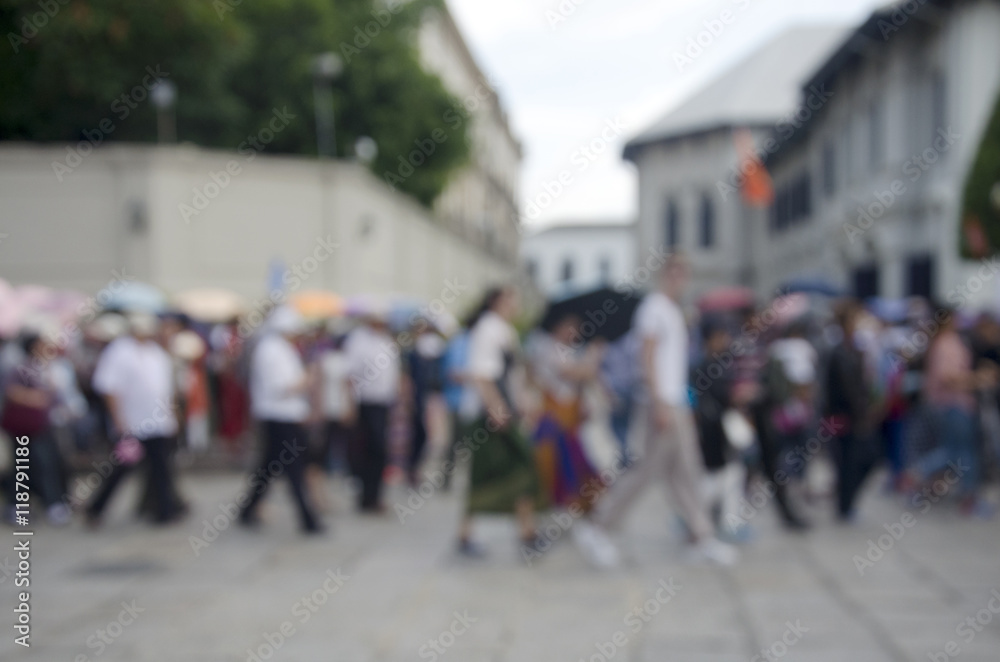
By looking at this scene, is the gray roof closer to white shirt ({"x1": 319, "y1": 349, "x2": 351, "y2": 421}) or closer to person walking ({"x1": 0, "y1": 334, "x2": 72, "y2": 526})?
white shirt ({"x1": 319, "y1": 349, "x2": 351, "y2": 421})

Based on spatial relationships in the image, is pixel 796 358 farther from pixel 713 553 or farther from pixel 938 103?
pixel 938 103

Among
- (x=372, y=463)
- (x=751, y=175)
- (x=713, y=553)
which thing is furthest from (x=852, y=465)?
(x=751, y=175)

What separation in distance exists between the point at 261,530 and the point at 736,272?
146 feet

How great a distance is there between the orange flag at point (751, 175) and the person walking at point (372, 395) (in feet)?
63.5

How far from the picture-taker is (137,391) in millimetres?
9383

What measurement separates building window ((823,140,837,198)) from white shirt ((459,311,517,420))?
24755 mm

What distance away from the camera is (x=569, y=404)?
26.2 feet

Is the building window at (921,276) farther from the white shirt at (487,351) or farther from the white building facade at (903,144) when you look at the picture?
the white shirt at (487,351)

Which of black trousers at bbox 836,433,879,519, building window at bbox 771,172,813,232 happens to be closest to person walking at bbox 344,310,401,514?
black trousers at bbox 836,433,879,519

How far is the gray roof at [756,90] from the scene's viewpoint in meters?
50.0

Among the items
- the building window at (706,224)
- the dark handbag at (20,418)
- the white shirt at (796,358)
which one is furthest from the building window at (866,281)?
the building window at (706,224)

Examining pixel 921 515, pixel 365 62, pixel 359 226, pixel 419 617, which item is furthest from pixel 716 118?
pixel 419 617

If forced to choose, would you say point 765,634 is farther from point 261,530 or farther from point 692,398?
point 261,530

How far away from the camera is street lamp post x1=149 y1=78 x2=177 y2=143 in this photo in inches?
1109
